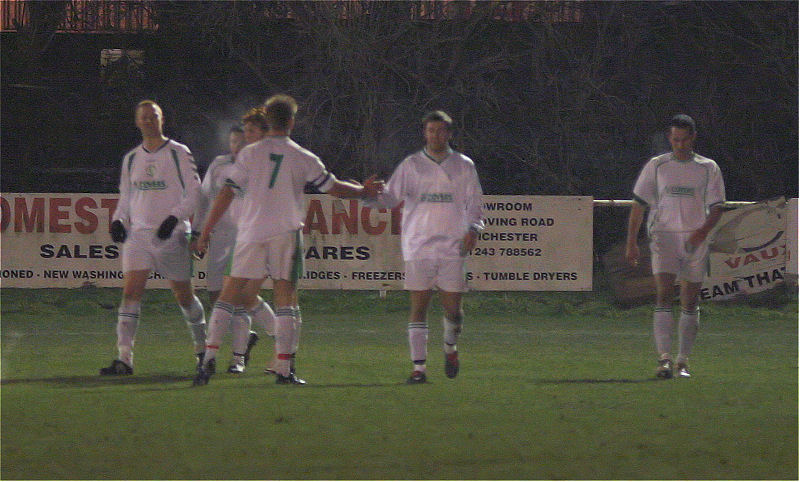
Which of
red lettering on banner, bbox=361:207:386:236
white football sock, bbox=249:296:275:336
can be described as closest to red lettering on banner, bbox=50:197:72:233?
red lettering on banner, bbox=361:207:386:236

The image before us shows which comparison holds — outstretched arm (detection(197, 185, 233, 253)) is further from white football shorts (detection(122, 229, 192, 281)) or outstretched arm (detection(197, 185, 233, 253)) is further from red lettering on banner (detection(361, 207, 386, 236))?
red lettering on banner (detection(361, 207, 386, 236))

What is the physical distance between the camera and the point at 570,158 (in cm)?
2498

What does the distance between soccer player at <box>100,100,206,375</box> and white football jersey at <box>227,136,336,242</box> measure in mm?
804

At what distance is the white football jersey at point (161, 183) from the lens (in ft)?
34.5

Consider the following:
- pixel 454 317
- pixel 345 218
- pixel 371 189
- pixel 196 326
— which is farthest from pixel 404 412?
pixel 345 218

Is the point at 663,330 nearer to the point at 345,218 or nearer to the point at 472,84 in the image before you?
the point at 345,218

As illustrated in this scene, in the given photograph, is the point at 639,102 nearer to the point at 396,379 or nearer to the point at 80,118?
the point at 80,118

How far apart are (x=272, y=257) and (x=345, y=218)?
355 inches

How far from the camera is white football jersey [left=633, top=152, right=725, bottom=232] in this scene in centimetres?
1097

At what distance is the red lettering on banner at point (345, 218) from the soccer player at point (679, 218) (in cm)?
793

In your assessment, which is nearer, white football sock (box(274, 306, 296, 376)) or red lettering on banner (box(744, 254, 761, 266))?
white football sock (box(274, 306, 296, 376))

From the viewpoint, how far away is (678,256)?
36.3ft

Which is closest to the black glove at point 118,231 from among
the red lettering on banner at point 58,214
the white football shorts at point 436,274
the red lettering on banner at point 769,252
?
the white football shorts at point 436,274

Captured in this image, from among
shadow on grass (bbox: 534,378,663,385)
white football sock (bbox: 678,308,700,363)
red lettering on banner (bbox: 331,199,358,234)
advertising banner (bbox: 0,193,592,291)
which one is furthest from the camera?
red lettering on banner (bbox: 331,199,358,234)
